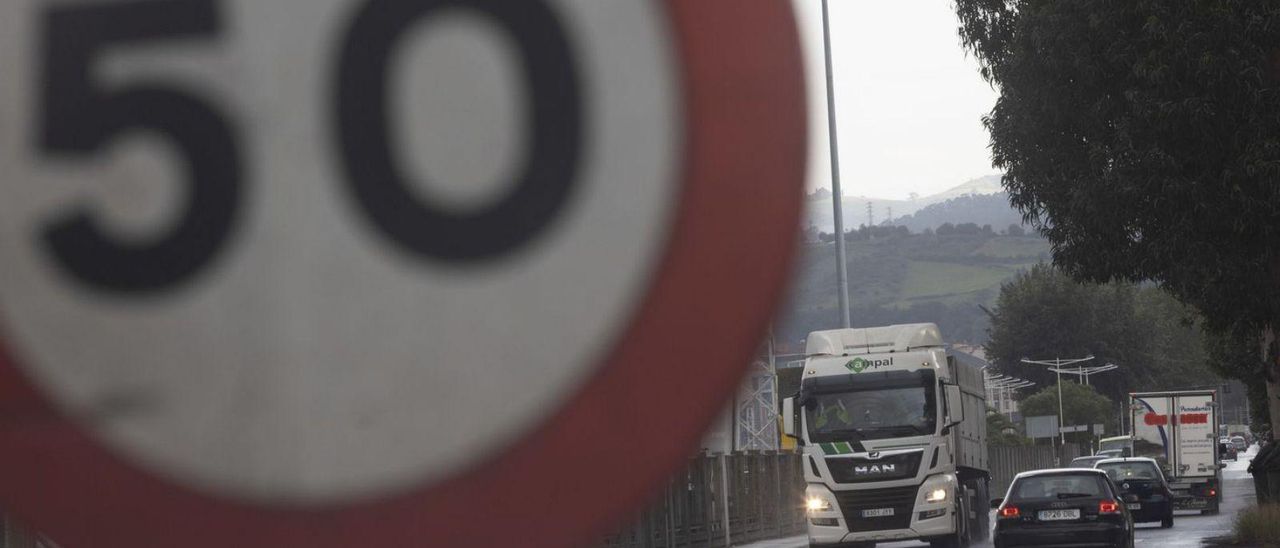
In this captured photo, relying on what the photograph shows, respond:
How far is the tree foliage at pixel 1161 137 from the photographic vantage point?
1948 cm

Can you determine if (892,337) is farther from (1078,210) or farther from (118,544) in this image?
(118,544)

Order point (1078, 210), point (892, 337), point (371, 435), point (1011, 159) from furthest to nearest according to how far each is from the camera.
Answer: point (892, 337)
point (1011, 159)
point (1078, 210)
point (371, 435)

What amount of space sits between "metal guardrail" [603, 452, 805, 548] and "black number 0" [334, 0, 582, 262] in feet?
72.1

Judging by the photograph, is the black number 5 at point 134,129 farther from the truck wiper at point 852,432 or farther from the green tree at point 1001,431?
the green tree at point 1001,431

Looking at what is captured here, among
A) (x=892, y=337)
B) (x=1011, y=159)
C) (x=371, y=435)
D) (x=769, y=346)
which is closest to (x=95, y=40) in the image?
(x=371, y=435)

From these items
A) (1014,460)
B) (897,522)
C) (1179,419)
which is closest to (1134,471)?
(1179,419)

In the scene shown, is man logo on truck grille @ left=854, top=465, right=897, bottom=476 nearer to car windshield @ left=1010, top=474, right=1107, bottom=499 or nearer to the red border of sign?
car windshield @ left=1010, top=474, right=1107, bottom=499

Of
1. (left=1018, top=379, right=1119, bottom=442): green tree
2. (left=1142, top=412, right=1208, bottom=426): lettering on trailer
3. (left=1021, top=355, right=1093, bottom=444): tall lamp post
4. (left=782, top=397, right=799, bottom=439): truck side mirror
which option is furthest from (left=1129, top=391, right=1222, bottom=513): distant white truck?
(left=1018, top=379, right=1119, bottom=442): green tree

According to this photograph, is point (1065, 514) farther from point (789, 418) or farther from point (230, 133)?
point (230, 133)

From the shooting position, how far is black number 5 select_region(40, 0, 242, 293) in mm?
1436

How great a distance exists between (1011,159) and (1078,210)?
78.6 inches

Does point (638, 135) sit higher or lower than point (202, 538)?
higher

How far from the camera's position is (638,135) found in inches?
57.2

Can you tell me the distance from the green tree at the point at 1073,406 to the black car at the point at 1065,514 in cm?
8710
